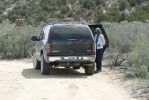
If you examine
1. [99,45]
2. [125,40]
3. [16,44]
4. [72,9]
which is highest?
[99,45]

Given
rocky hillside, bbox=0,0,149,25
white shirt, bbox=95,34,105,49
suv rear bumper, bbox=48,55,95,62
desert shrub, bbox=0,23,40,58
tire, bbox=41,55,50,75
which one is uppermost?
white shirt, bbox=95,34,105,49

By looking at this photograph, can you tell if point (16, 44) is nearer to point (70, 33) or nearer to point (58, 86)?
point (70, 33)

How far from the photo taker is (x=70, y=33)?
66.8 ft

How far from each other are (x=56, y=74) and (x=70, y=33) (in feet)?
5.89

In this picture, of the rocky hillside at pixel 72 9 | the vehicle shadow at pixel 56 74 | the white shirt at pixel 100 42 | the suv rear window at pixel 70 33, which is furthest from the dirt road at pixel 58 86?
the rocky hillside at pixel 72 9

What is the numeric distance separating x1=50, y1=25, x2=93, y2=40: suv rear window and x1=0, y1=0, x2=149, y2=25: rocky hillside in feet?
130

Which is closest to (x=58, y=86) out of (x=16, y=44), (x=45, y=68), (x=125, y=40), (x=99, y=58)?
(x=45, y=68)

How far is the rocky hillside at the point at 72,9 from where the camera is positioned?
6350cm

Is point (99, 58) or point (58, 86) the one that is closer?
point (58, 86)

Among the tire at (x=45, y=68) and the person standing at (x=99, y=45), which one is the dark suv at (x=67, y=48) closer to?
the tire at (x=45, y=68)

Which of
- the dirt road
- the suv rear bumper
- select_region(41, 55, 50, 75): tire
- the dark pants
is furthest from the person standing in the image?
select_region(41, 55, 50, 75): tire

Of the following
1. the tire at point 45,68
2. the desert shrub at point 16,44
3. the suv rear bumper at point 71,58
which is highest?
the suv rear bumper at point 71,58

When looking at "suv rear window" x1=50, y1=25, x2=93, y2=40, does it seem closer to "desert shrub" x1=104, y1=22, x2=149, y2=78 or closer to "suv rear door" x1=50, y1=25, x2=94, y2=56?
"suv rear door" x1=50, y1=25, x2=94, y2=56

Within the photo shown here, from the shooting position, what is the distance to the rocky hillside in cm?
6350
